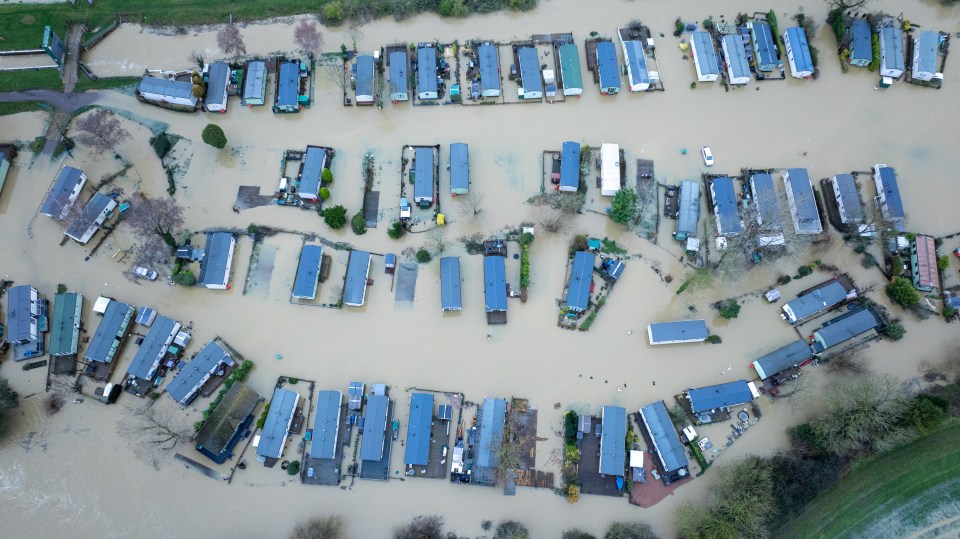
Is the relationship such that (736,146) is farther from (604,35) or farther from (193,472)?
(193,472)

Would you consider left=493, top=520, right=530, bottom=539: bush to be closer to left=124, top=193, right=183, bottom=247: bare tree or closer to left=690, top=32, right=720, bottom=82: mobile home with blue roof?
left=124, top=193, right=183, bottom=247: bare tree

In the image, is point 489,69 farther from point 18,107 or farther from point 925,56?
point 18,107

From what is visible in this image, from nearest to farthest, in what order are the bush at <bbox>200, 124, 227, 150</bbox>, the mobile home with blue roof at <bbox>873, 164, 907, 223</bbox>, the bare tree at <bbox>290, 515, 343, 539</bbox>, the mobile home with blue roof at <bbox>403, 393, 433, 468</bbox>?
the bare tree at <bbox>290, 515, 343, 539</bbox>
the mobile home with blue roof at <bbox>403, 393, 433, 468</bbox>
the mobile home with blue roof at <bbox>873, 164, 907, 223</bbox>
the bush at <bbox>200, 124, 227, 150</bbox>

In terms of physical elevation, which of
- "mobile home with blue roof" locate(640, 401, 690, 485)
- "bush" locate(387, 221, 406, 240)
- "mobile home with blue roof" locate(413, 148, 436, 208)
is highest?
"mobile home with blue roof" locate(413, 148, 436, 208)

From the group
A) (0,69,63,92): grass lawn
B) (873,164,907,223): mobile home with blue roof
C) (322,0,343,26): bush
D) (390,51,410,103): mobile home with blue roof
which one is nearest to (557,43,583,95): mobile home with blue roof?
(390,51,410,103): mobile home with blue roof

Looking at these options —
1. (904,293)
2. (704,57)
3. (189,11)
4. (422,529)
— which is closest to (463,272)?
(422,529)

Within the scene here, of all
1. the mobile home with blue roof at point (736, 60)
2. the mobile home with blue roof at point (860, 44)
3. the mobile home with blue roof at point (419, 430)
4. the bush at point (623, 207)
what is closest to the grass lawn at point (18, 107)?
the mobile home with blue roof at point (419, 430)
